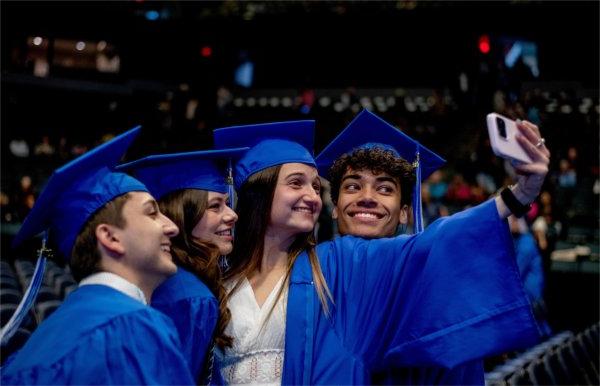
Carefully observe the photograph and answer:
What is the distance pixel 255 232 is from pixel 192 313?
408 millimetres

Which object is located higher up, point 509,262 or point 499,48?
point 499,48

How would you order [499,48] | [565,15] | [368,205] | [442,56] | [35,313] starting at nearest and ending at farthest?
[368,205]
[35,313]
[499,48]
[565,15]
[442,56]

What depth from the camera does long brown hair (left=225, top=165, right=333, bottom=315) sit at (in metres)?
2.19

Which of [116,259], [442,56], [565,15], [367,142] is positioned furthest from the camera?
[442,56]

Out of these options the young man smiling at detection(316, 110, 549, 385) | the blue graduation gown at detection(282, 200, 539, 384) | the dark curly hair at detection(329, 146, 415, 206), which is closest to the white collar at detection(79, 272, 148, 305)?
the blue graduation gown at detection(282, 200, 539, 384)

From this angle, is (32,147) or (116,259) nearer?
(116,259)

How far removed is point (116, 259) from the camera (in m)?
1.70

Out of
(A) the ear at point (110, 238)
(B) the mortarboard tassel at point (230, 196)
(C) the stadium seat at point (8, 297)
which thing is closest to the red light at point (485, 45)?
(C) the stadium seat at point (8, 297)

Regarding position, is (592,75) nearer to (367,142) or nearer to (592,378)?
(592,378)

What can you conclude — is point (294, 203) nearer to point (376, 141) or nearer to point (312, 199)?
point (312, 199)

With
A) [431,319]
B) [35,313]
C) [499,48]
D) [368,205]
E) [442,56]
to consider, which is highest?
[442,56]

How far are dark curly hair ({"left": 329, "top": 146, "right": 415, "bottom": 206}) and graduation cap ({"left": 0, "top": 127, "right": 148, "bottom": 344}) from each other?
32.2 inches

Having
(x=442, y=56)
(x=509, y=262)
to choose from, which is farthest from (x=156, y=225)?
(x=442, y=56)

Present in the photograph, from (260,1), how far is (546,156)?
16142mm
